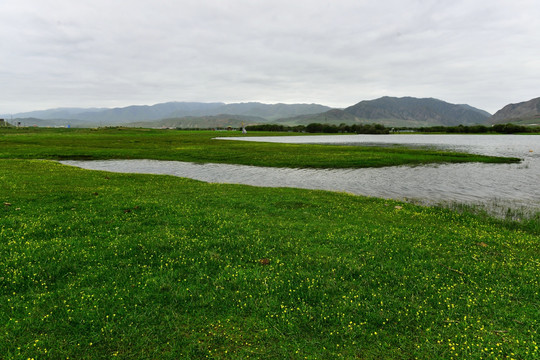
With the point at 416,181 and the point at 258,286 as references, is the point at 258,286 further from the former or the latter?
the point at 416,181

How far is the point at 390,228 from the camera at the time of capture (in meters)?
18.0

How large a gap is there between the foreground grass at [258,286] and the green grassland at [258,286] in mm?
56

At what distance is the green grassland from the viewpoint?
27.1 ft

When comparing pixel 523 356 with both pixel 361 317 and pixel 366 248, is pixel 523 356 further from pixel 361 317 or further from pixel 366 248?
pixel 366 248

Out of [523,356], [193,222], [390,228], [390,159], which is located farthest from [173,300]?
[390,159]

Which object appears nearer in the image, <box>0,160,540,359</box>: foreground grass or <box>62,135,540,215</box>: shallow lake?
<box>0,160,540,359</box>: foreground grass

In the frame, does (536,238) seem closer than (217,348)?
No

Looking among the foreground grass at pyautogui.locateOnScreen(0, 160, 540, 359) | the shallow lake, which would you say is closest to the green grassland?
the foreground grass at pyautogui.locateOnScreen(0, 160, 540, 359)

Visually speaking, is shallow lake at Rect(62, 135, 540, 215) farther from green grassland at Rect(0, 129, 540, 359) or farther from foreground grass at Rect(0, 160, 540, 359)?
foreground grass at Rect(0, 160, 540, 359)

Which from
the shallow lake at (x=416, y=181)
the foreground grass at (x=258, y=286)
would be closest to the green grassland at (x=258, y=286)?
the foreground grass at (x=258, y=286)

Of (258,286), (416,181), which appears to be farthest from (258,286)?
(416,181)

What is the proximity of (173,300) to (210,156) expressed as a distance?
62251mm

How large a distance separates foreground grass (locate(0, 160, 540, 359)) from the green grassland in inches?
2.2

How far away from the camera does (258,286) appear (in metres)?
11.0
